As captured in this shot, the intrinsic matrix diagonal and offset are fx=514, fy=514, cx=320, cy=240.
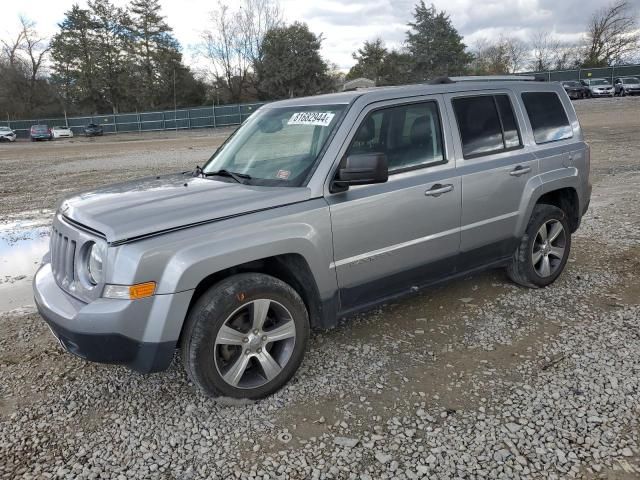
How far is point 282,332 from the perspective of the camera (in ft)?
10.7

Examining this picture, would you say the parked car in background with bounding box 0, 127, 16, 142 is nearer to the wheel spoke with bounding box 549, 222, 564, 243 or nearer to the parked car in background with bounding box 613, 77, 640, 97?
the wheel spoke with bounding box 549, 222, 564, 243

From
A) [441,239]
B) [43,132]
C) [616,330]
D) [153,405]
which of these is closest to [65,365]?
[153,405]

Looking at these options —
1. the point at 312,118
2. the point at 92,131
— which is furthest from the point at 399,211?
the point at 92,131

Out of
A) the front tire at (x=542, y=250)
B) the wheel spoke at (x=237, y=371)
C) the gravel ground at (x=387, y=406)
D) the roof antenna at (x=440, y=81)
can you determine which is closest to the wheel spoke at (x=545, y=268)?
the front tire at (x=542, y=250)

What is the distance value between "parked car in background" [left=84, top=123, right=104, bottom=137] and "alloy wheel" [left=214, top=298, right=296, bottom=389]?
47.9 meters

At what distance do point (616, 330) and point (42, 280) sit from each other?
4188 millimetres

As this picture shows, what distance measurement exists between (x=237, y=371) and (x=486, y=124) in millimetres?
2781

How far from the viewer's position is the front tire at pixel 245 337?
295 centimetres

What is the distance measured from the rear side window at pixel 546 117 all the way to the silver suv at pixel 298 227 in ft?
0.07

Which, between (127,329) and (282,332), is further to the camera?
(282,332)

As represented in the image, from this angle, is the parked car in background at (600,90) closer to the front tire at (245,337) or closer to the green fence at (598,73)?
the green fence at (598,73)

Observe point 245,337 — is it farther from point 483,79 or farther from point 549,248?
point 549,248

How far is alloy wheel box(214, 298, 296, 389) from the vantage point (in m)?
3.10

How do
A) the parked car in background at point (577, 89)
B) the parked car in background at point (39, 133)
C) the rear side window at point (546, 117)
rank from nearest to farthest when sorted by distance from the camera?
the rear side window at point (546, 117) < the parked car in background at point (577, 89) < the parked car in background at point (39, 133)
